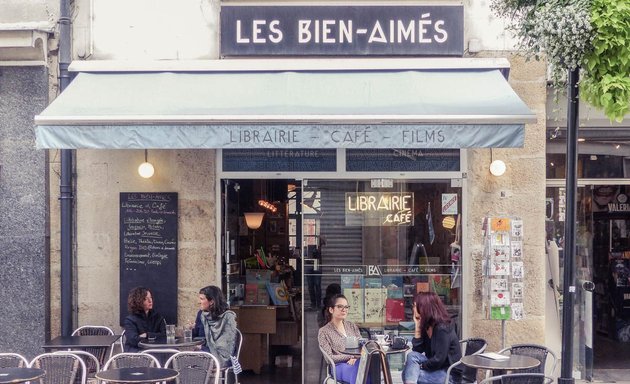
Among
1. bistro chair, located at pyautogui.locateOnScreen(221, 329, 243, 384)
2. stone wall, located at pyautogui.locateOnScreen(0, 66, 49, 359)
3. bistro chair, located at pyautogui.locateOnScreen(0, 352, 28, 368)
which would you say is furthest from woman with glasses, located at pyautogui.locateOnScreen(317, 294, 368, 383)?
stone wall, located at pyautogui.locateOnScreen(0, 66, 49, 359)

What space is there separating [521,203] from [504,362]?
2.36 metres

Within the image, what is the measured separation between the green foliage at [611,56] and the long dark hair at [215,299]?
13.8 feet

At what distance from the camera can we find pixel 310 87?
8836mm

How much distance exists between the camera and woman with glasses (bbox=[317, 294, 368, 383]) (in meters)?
8.79

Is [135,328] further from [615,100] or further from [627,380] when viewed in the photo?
[627,380]

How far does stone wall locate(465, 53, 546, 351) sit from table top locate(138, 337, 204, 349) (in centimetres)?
305

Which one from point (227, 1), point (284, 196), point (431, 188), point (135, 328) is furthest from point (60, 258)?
point (431, 188)

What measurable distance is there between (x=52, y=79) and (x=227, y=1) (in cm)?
217

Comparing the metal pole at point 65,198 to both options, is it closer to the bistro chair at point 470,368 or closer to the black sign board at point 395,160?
the black sign board at point 395,160

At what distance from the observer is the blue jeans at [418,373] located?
27.2ft

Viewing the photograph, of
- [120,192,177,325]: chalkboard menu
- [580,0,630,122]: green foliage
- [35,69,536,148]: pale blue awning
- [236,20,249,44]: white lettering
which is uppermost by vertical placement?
[236,20,249,44]: white lettering

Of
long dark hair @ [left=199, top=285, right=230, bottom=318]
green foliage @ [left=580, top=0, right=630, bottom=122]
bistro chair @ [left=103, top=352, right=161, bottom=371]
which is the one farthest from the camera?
long dark hair @ [left=199, top=285, right=230, bottom=318]

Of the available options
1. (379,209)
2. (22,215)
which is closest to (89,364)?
(22,215)

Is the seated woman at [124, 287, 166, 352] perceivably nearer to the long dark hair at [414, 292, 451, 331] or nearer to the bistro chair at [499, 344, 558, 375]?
the long dark hair at [414, 292, 451, 331]
